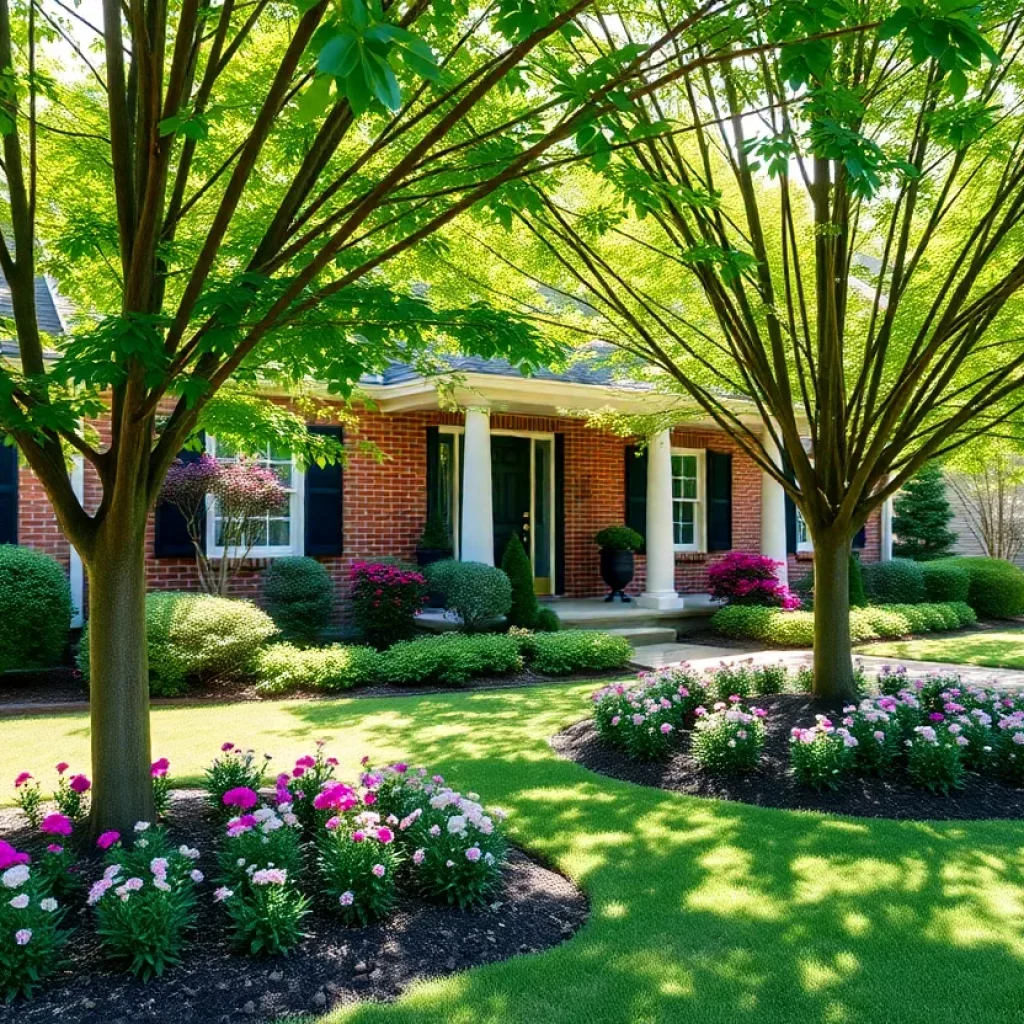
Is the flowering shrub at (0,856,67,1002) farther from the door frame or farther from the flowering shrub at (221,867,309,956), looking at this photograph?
the door frame

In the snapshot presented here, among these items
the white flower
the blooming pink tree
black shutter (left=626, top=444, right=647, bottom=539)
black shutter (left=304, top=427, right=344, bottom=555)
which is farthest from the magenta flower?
black shutter (left=626, top=444, right=647, bottom=539)

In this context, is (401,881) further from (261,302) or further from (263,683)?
(263,683)

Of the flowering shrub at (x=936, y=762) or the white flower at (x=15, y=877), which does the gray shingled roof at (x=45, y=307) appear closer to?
the white flower at (x=15, y=877)

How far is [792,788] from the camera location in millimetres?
5379

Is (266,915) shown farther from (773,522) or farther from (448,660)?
(773,522)

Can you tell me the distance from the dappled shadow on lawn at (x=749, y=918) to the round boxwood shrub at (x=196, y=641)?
3835 mm

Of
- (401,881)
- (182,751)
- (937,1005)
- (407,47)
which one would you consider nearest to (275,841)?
(401,881)

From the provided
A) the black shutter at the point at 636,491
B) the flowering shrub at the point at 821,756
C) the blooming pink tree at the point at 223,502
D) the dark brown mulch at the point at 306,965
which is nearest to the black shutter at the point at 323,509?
the blooming pink tree at the point at 223,502

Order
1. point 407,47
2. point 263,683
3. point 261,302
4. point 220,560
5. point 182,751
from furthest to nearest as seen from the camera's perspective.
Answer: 1. point 220,560
2. point 263,683
3. point 182,751
4. point 261,302
5. point 407,47

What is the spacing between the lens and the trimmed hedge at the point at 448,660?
930cm

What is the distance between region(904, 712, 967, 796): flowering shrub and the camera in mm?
5273

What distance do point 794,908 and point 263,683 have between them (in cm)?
623

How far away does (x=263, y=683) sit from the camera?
8.84 m

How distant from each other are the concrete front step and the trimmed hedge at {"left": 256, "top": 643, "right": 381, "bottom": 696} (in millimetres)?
4028
